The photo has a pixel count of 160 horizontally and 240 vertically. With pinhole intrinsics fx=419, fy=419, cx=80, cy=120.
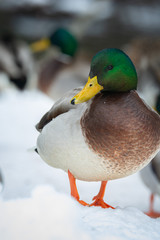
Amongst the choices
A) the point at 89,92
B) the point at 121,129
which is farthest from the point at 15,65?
the point at 121,129

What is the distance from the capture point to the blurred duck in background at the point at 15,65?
6477mm

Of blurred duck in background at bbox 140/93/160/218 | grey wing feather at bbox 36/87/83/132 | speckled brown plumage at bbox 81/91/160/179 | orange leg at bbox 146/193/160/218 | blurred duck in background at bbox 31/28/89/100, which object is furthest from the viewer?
blurred duck in background at bbox 31/28/89/100

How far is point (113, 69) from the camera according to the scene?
2.03 m

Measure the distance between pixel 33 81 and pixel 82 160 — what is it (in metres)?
4.06

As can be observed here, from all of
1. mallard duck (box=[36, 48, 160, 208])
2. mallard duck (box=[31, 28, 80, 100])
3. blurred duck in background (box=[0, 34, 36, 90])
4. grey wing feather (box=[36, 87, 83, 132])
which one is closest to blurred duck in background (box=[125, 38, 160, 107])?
mallard duck (box=[31, 28, 80, 100])

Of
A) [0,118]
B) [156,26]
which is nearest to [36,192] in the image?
[0,118]

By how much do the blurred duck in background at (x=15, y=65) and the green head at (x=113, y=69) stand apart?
159 inches

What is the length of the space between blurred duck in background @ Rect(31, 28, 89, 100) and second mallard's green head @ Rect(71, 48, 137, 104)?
2.93 meters

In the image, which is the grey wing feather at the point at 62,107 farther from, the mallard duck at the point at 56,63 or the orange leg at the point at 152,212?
the mallard duck at the point at 56,63

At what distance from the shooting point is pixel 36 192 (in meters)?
1.84

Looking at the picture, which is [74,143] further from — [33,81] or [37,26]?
[37,26]

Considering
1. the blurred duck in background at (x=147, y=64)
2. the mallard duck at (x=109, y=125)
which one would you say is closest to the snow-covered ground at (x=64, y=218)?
the mallard duck at (x=109, y=125)

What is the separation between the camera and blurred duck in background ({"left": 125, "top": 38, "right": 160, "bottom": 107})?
533 cm

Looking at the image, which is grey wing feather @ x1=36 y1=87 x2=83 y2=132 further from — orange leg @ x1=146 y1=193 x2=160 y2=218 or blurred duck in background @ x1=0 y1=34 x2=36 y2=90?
blurred duck in background @ x1=0 y1=34 x2=36 y2=90
